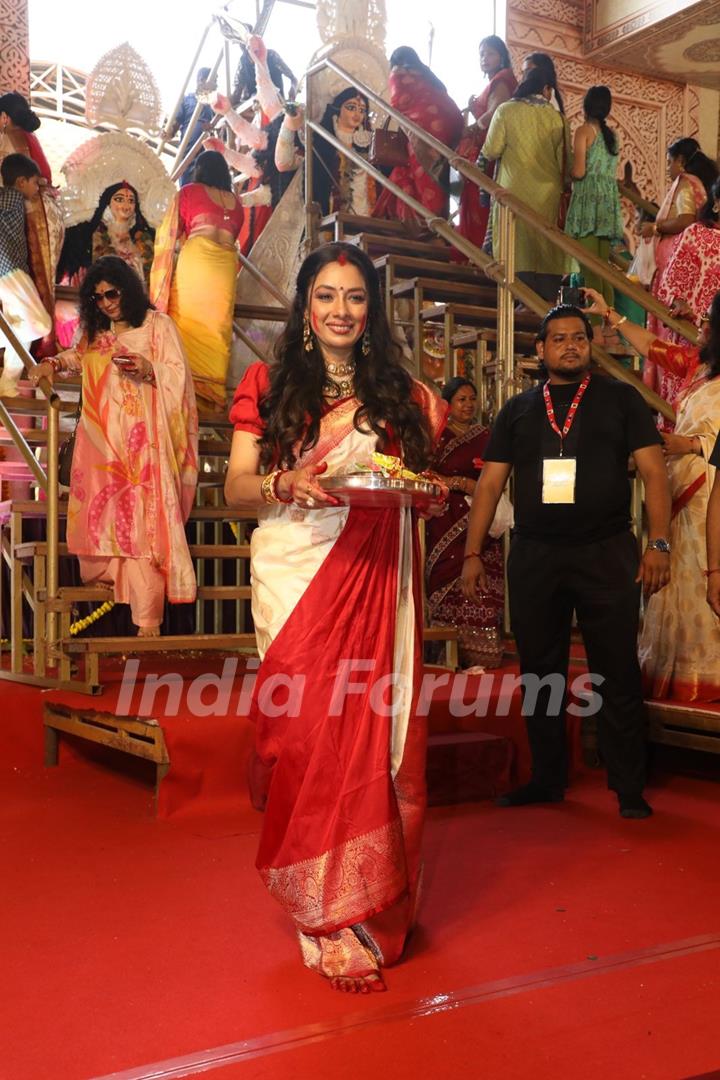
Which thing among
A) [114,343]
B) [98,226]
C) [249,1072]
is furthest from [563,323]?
[98,226]

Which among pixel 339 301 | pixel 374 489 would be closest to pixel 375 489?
pixel 374 489

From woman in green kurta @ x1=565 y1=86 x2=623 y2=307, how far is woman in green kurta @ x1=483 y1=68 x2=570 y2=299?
0.12m

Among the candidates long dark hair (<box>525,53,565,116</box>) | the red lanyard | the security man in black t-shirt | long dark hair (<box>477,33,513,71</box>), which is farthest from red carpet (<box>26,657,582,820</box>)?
long dark hair (<box>477,33,513,71</box>)

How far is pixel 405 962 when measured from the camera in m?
2.43

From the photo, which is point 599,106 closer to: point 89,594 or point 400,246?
point 400,246

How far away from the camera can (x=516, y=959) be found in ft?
8.02

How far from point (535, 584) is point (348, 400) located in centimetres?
131

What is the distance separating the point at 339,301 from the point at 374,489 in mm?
530

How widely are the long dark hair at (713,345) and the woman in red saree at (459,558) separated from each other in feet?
4.01

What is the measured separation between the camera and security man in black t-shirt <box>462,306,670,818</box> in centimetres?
366

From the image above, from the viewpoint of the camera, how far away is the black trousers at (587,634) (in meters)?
3.66

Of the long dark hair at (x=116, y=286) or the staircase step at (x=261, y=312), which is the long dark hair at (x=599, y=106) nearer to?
the staircase step at (x=261, y=312)

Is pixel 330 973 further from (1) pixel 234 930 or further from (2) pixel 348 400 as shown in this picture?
(2) pixel 348 400

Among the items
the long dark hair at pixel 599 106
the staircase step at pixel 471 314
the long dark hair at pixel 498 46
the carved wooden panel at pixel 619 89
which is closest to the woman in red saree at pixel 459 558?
the staircase step at pixel 471 314
